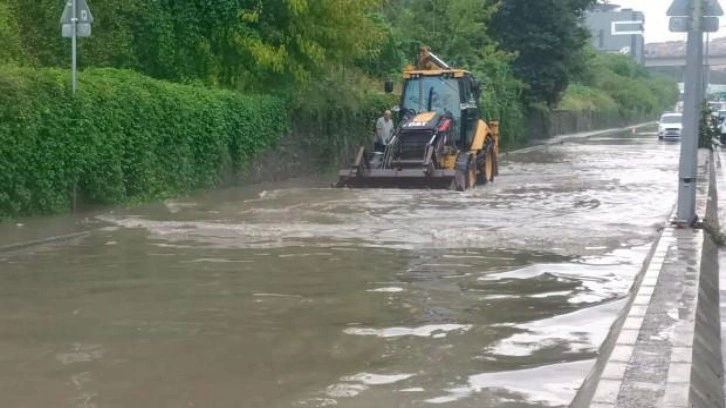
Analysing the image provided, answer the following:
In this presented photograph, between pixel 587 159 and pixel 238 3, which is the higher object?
pixel 238 3

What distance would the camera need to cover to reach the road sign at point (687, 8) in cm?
1430

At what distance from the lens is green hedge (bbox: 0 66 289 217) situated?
51.2ft

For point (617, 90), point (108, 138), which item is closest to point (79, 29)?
point (108, 138)

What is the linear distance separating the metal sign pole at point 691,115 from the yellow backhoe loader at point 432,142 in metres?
8.75

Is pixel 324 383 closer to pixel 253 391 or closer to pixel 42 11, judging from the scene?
pixel 253 391

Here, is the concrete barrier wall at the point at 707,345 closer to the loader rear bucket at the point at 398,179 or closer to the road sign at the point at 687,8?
the road sign at the point at 687,8

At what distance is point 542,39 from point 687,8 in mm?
36923

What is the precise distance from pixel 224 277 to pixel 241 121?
12894mm

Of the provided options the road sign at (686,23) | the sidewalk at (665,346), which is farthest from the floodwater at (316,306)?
the road sign at (686,23)

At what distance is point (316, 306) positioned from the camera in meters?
9.65

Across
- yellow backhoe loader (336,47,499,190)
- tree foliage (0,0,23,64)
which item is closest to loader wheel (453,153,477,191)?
yellow backhoe loader (336,47,499,190)

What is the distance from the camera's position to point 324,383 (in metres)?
7.06

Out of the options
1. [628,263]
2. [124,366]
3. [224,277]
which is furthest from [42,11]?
[124,366]

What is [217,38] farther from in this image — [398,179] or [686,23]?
[686,23]
